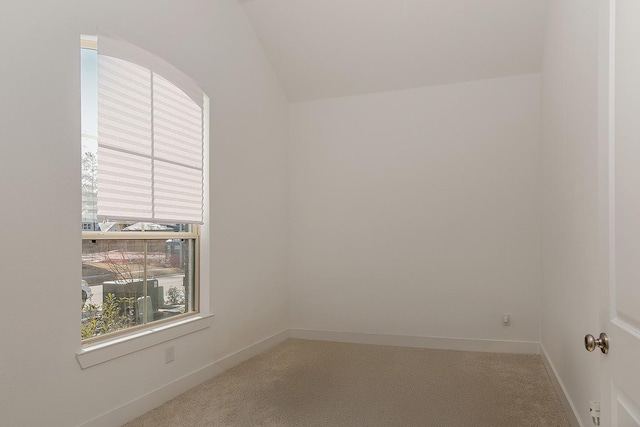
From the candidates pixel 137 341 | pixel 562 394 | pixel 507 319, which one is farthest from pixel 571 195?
pixel 137 341

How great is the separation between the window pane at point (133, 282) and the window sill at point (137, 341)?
114 mm

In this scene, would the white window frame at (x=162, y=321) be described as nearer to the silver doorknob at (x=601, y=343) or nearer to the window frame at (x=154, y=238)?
the window frame at (x=154, y=238)

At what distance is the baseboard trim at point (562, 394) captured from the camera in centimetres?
260

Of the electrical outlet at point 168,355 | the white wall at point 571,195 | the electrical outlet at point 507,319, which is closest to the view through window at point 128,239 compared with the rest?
the electrical outlet at point 168,355

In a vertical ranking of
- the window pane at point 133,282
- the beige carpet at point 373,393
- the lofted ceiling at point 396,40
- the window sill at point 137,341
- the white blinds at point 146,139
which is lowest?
the beige carpet at point 373,393

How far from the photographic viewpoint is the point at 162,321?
323 centimetres

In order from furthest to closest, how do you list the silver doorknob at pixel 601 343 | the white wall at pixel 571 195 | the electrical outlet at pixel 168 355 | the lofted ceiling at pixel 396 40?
the lofted ceiling at pixel 396 40 → the electrical outlet at pixel 168 355 → the white wall at pixel 571 195 → the silver doorknob at pixel 601 343

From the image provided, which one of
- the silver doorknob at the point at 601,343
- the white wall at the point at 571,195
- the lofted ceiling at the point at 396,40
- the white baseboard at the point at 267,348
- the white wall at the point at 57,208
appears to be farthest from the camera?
the lofted ceiling at the point at 396,40

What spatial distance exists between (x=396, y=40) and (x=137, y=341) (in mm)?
3411

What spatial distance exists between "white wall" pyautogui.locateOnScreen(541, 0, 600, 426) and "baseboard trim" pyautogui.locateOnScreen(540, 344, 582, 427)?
4 centimetres

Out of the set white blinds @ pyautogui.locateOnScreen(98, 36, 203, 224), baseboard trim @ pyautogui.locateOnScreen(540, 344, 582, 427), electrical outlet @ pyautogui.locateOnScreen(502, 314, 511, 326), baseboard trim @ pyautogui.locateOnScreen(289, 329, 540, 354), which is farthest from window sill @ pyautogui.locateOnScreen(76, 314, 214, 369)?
electrical outlet @ pyautogui.locateOnScreen(502, 314, 511, 326)

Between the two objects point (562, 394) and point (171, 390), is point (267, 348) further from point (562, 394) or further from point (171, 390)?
point (562, 394)

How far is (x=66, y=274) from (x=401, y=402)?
2253 millimetres

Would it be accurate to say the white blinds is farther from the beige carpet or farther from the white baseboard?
the beige carpet
